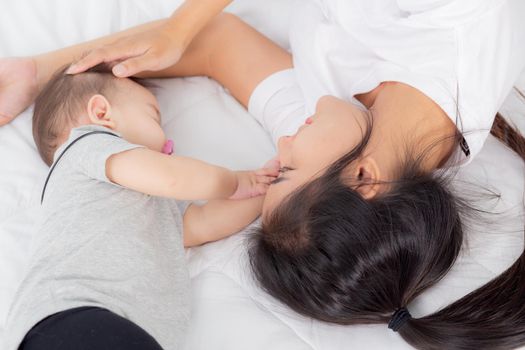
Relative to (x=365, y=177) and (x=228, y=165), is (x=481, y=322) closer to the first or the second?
(x=365, y=177)

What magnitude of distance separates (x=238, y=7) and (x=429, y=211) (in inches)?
28.2

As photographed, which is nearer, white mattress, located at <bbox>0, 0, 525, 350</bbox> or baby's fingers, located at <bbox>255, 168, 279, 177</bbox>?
white mattress, located at <bbox>0, 0, 525, 350</bbox>

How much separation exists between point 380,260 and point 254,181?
0.29m

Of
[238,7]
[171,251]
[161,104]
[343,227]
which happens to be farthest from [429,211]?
[238,7]

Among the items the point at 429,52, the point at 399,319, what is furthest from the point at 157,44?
the point at 399,319

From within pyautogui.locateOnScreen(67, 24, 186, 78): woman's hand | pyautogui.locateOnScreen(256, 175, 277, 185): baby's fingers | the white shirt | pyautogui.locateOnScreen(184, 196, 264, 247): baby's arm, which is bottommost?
pyautogui.locateOnScreen(184, 196, 264, 247): baby's arm

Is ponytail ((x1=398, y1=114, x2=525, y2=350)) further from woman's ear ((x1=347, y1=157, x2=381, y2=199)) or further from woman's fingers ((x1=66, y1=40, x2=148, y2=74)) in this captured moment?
woman's fingers ((x1=66, y1=40, x2=148, y2=74))

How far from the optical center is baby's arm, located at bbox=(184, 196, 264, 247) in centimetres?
104

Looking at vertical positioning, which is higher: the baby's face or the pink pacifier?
the baby's face

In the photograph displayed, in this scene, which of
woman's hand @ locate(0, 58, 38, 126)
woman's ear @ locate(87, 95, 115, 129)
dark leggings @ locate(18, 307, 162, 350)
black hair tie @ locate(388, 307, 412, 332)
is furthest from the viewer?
woman's hand @ locate(0, 58, 38, 126)

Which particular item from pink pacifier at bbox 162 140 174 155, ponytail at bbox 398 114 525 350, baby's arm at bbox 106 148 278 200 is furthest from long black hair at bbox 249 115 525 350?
pink pacifier at bbox 162 140 174 155

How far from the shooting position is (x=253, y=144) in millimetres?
1174

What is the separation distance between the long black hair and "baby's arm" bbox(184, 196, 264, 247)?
130 millimetres

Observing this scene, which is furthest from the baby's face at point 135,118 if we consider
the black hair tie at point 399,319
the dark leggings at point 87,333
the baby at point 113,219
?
the black hair tie at point 399,319
